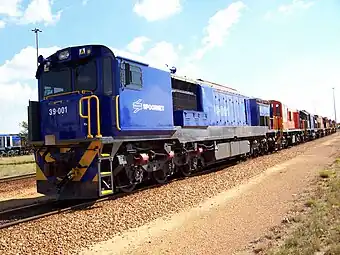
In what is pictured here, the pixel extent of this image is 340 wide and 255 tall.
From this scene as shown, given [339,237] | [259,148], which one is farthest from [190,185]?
[259,148]

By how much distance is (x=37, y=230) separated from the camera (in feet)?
22.6

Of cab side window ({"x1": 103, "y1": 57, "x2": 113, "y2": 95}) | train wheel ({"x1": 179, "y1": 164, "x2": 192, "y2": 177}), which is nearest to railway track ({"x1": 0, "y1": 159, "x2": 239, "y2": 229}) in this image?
cab side window ({"x1": 103, "y1": 57, "x2": 113, "y2": 95})

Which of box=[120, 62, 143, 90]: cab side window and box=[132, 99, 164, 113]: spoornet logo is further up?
box=[120, 62, 143, 90]: cab side window

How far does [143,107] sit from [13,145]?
169 feet

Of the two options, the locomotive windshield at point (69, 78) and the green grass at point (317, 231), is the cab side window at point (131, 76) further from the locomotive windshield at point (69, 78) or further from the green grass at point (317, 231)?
the green grass at point (317, 231)

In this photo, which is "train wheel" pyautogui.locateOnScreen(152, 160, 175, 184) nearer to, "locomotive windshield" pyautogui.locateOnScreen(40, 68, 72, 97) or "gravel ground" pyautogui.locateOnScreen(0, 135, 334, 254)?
"gravel ground" pyautogui.locateOnScreen(0, 135, 334, 254)

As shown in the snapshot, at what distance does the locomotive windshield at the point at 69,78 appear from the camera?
9.70 m

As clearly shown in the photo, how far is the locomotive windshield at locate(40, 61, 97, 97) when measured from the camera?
31.8 ft

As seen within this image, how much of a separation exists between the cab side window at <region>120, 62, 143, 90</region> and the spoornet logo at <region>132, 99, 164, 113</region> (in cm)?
43

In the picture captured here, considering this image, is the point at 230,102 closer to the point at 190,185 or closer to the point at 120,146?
the point at 190,185

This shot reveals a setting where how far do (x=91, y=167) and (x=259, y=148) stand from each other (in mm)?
15418

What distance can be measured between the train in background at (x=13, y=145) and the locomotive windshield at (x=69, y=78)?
46193 millimetres

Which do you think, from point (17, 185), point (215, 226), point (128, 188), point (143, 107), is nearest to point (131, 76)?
point (143, 107)

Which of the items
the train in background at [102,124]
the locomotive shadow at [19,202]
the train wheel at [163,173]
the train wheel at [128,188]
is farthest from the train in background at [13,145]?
the train wheel at [128,188]
